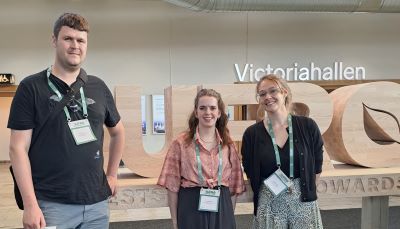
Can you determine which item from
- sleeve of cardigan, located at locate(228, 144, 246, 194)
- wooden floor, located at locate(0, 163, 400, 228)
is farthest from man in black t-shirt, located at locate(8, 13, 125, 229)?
wooden floor, located at locate(0, 163, 400, 228)

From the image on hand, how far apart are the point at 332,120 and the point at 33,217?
2.67 m

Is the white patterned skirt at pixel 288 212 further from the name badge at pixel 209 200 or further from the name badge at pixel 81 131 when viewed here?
the name badge at pixel 81 131

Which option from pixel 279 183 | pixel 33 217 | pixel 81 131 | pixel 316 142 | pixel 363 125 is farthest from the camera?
pixel 363 125

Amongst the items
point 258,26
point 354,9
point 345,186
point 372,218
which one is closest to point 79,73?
point 345,186

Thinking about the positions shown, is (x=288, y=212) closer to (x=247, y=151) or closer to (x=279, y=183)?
(x=279, y=183)

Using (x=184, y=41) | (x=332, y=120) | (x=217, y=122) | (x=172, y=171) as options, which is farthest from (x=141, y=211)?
(x=184, y=41)

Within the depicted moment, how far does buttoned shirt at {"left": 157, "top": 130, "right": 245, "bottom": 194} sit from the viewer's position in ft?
7.87

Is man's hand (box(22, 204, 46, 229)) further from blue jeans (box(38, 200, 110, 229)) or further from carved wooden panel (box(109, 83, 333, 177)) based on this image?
carved wooden panel (box(109, 83, 333, 177))

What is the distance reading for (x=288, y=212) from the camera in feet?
7.76

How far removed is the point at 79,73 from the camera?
1.95 metres

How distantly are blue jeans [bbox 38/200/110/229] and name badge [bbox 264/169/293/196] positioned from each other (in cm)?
97

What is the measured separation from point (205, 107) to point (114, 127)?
1.79 ft

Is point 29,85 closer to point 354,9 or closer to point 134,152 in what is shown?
point 134,152

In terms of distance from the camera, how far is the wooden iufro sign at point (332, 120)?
3127 mm
